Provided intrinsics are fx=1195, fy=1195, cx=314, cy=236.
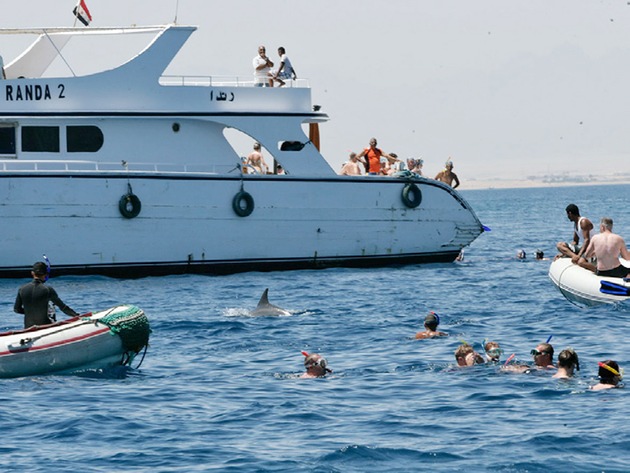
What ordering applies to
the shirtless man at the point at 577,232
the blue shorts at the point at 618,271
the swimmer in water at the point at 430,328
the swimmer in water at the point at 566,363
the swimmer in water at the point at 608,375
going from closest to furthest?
1. the swimmer in water at the point at 608,375
2. the swimmer in water at the point at 566,363
3. the swimmer in water at the point at 430,328
4. the blue shorts at the point at 618,271
5. the shirtless man at the point at 577,232

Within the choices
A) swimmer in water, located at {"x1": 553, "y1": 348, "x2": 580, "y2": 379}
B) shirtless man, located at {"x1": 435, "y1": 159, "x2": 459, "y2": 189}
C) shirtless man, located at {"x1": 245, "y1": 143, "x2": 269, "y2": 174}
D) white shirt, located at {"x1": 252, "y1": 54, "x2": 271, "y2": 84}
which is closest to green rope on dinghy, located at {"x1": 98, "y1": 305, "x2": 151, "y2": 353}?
swimmer in water, located at {"x1": 553, "y1": 348, "x2": 580, "y2": 379}

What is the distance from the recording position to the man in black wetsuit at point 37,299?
16.0 meters

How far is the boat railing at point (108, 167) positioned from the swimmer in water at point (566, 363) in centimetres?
1477

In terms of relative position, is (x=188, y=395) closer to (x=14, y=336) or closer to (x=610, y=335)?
(x=14, y=336)

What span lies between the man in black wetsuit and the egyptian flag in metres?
15.5

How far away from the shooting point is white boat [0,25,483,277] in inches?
1084

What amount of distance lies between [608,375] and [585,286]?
741 centimetres

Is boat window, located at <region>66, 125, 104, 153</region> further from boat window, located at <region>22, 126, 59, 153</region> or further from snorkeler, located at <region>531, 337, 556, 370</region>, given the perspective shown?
snorkeler, located at <region>531, 337, 556, 370</region>

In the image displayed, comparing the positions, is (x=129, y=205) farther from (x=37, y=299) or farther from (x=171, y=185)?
(x=37, y=299)

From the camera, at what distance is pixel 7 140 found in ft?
93.2


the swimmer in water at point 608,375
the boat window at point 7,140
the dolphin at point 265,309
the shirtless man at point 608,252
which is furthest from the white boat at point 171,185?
the swimmer in water at point 608,375

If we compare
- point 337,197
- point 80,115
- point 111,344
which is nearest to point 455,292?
point 337,197

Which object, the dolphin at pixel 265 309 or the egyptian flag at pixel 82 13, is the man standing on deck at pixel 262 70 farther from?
the dolphin at pixel 265 309

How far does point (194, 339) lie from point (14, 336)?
4356mm
